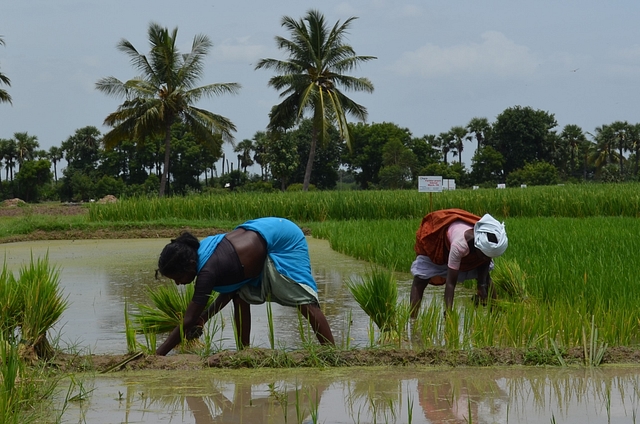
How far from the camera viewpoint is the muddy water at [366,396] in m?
3.54

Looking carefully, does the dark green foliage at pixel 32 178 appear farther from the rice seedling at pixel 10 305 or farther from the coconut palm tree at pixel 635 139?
the rice seedling at pixel 10 305

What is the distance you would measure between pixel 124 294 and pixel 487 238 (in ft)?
14.0

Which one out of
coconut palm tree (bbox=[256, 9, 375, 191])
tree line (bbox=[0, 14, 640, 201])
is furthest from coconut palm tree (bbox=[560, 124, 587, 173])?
coconut palm tree (bbox=[256, 9, 375, 191])

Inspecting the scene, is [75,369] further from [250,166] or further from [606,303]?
[250,166]

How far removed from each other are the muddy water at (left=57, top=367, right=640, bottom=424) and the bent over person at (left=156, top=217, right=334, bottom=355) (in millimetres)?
441

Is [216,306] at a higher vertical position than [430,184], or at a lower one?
lower

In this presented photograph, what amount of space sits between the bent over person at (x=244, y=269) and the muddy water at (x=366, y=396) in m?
0.44

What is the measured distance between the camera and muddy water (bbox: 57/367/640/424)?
11.6 ft

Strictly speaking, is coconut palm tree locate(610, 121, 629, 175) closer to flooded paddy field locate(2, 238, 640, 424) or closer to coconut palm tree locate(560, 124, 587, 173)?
coconut palm tree locate(560, 124, 587, 173)

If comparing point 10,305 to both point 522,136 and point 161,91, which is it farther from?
point 522,136

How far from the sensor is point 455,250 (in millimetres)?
5410

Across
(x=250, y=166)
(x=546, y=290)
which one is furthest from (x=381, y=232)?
(x=250, y=166)

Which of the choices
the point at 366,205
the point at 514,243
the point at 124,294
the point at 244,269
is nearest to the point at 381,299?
the point at 244,269

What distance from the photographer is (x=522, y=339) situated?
498 cm
